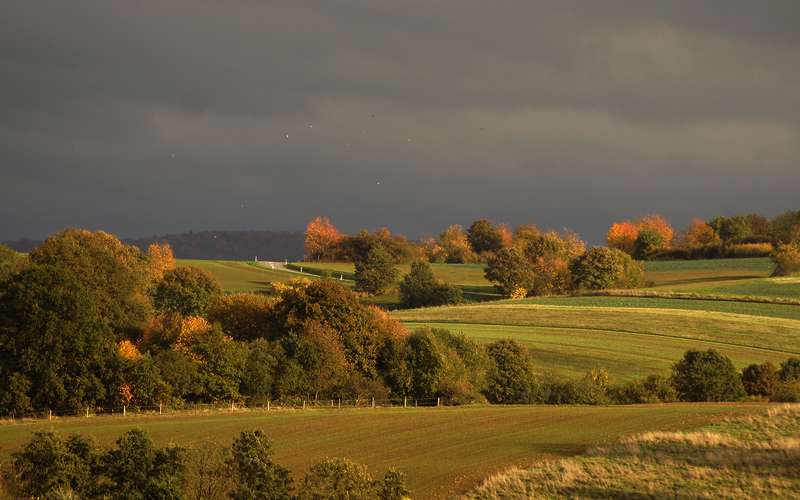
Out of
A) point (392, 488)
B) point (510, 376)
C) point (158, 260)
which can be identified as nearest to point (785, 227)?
point (158, 260)

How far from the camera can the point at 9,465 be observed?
3541 cm

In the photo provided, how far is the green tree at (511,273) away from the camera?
137 meters

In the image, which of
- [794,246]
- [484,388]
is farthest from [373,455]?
[794,246]

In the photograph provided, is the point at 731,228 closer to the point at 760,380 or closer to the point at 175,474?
the point at 760,380

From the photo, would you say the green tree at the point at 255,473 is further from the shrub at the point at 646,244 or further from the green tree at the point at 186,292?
the shrub at the point at 646,244

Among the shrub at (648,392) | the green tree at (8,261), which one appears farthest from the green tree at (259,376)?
the green tree at (8,261)

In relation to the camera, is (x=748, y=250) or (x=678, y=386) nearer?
(x=678, y=386)

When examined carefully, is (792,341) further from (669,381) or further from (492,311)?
(492,311)

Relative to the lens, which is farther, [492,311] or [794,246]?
[794,246]

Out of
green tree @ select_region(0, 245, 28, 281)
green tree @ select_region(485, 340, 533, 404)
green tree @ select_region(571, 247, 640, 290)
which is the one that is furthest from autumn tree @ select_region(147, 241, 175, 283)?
green tree @ select_region(485, 340, 533, 404)

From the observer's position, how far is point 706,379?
6100 cm

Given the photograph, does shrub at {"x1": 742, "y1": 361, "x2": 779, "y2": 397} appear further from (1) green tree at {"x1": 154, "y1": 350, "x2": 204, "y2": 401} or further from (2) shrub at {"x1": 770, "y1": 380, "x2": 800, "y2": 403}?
(1) green tree at {"x1": 154, "y1": 350, "x2": 204, "y2": 401}

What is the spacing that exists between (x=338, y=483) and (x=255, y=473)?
10.1 feet

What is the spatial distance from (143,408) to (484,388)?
75.5 feet
